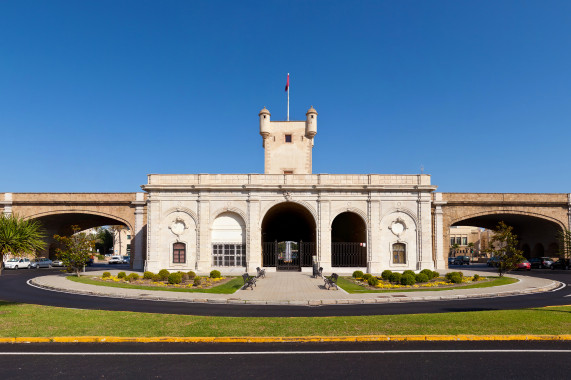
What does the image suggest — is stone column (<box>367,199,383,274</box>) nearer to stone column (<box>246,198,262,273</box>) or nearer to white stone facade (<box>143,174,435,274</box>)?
white stone facade (<box>143,174,435,274</box>)

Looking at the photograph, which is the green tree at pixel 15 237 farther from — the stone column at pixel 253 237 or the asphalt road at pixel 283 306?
the stone column at pixel 253 237

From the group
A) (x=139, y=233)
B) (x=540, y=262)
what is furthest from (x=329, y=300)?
(x=540, y=262)

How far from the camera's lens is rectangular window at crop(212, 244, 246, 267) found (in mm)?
36688

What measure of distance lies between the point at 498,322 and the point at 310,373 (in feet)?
23.3

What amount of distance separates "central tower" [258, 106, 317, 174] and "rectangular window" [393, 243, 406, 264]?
12.4 meters

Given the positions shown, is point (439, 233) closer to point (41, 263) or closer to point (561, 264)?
point (561, 264)

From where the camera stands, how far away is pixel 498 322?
11852 mm

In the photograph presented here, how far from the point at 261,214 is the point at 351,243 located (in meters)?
8.82

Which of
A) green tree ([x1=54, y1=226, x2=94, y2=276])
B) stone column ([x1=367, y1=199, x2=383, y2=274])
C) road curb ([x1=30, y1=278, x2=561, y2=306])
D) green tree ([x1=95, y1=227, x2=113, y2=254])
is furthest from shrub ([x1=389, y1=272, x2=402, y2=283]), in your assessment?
green tree ([x1=95, y1=227, x2=113, y2=254])

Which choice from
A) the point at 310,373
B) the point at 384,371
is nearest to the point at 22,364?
the point at 310,373

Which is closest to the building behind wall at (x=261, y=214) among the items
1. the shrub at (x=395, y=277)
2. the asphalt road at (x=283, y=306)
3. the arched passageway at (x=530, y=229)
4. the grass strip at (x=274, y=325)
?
the shrub at (x=395, y=277)

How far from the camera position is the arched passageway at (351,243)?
38531mm

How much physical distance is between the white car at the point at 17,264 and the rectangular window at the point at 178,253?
70.3ft

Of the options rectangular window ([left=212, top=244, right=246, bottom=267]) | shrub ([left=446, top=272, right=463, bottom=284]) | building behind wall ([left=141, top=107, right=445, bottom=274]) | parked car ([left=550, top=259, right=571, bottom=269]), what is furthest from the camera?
parked car ([left=550, top=259, right=571, bottom=269])
